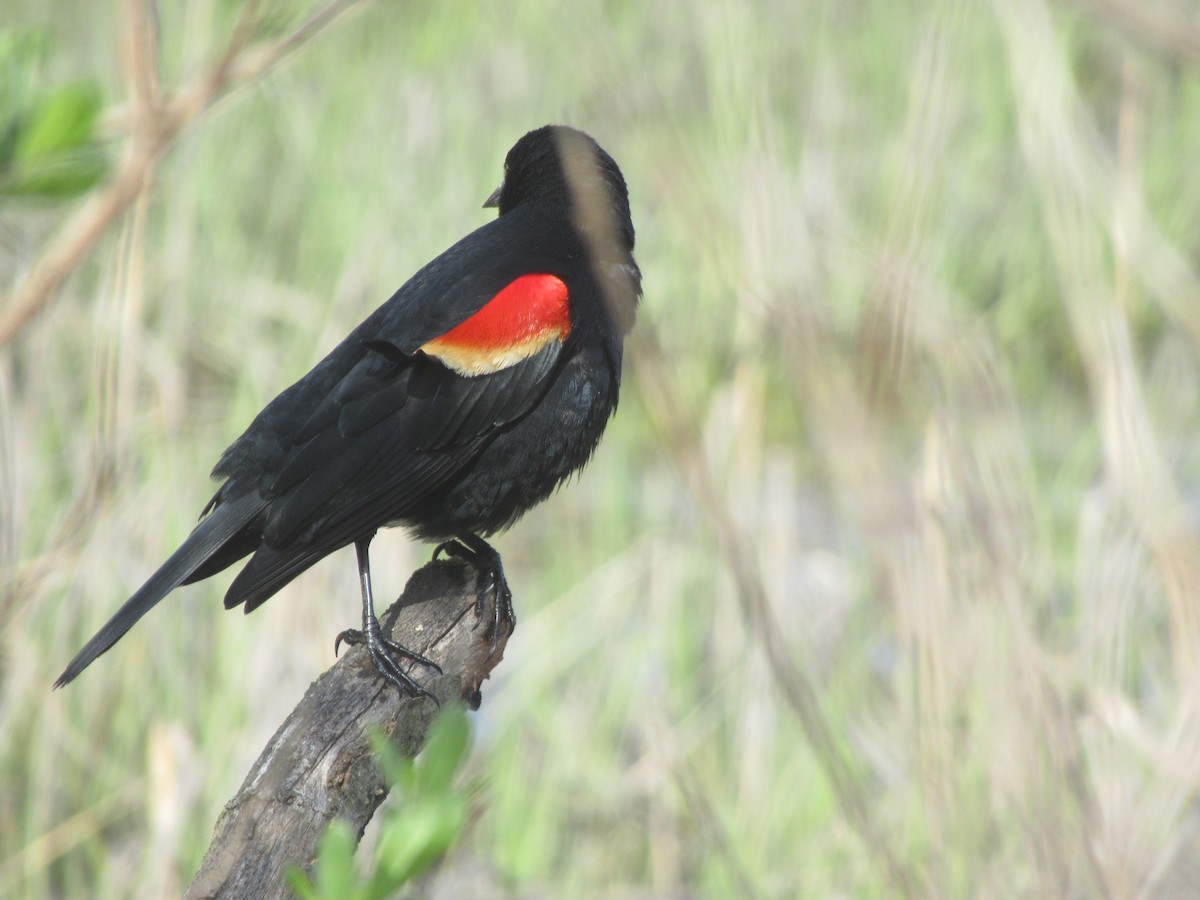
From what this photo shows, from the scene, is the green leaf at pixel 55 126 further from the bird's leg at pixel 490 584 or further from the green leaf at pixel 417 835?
the bird's leg at pixel 490 584

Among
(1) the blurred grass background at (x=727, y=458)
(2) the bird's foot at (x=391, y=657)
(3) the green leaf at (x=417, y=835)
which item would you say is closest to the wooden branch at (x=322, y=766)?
(2) the bird's foot at (x=391, y=657)

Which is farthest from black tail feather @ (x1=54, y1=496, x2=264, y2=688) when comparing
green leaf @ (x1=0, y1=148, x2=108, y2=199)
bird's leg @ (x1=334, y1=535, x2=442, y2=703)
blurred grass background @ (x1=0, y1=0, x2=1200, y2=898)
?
green leaf @ (x1=0, y1=148, x2=108, y2=199)

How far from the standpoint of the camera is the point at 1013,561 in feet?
4.54

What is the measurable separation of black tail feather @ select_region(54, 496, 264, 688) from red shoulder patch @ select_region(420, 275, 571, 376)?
1.48 feet

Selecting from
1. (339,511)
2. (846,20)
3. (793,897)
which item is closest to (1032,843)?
(339,511)

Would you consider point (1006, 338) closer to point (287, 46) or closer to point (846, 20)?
point (846, 20)

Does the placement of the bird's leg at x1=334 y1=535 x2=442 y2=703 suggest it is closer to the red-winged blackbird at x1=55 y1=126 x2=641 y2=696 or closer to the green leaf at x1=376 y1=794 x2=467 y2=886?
the red-winged blackbird at x1=55 y1=126 x2=641 y2=696

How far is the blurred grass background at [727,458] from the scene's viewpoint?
126 cm

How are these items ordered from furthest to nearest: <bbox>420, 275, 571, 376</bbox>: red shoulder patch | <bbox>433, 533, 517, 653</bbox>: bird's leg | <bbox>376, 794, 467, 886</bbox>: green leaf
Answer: <bbox>420, 275, 571, 376</bbox>: red shoulder patch, <bbox>433, 533, 517, 653</bbox>: bird's leg, <bbox>376, 794, 467, 886</bbox>: green leaf

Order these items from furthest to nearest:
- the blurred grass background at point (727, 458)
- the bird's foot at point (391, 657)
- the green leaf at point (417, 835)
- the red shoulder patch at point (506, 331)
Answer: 1. the red shoulder patch at point (506, 331)
2. the bird's foot at point (391, 657)
3. the blurred grass background at point (727, 458)
4. the green leaf at point (417, 835)

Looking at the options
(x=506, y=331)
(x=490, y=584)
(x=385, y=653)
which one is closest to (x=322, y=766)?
(x=385, y=653)

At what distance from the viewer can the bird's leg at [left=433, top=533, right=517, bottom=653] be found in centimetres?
212

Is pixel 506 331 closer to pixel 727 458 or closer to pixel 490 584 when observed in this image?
pixel 490 584

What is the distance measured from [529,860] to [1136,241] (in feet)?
6.98
